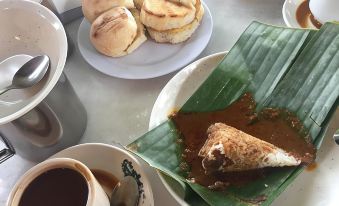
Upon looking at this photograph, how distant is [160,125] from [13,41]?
48 cm

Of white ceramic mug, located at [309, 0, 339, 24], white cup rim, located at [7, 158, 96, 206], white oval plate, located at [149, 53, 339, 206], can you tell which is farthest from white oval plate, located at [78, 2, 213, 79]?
white cup rim, located at [7, 158, 96, 206]

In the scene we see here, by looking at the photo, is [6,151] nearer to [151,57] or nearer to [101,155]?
[101,155]

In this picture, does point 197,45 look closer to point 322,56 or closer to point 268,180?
point 322,56

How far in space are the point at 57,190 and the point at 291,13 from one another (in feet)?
2.84

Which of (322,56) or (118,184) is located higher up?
(322,56)

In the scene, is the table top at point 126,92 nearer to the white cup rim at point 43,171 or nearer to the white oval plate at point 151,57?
the white oval plate at point 151,57

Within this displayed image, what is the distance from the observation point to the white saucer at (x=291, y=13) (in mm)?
1139

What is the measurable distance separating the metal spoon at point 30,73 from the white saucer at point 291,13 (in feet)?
2.34

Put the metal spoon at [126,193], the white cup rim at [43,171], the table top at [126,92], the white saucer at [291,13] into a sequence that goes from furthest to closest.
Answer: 1. the white saucer at [291,13]
2. the table top at [126,92]
3. the metal spoon at [126,193]
4. the white cup rim at [43,171]

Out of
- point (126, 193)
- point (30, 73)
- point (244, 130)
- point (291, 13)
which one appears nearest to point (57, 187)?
point (126, 193)

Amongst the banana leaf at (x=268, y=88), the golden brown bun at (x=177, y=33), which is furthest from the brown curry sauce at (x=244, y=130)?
the golden brown bun at (x=177, y=33)

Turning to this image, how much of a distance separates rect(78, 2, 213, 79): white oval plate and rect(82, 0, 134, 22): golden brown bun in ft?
0.27

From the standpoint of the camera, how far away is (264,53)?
0.95 meters

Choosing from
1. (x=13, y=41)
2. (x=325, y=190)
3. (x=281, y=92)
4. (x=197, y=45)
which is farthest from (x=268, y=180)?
(x=13, y=41)
